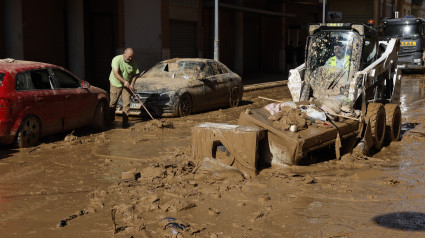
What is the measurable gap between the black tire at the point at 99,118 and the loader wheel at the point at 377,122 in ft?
18.0

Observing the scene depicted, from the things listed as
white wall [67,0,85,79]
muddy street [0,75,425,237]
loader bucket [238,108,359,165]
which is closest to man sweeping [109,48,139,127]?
muddy street [0,75,425,237]

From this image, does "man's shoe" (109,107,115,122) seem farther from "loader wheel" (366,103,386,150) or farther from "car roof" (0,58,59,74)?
"loader wheel" (366,103,386,150)

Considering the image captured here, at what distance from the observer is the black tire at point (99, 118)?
38.4 feet

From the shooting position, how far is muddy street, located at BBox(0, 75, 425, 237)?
18.4 feet

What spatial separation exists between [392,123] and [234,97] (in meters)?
6.58

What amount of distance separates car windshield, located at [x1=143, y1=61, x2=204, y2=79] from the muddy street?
479 centimetres

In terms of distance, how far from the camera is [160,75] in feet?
48.4

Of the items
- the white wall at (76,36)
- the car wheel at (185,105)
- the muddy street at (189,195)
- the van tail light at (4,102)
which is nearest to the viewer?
the muddy street at (189,195)

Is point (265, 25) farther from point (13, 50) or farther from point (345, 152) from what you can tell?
point (345, 152)

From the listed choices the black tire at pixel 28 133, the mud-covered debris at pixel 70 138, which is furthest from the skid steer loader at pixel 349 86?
the black tire at pixel 28 133

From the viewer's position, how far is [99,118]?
1180cm

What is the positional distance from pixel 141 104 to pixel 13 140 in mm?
4237

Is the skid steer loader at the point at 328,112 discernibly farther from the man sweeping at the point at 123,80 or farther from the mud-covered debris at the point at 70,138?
the man sweeping at the point at 123,80

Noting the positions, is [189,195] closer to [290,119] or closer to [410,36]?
[290,119]
